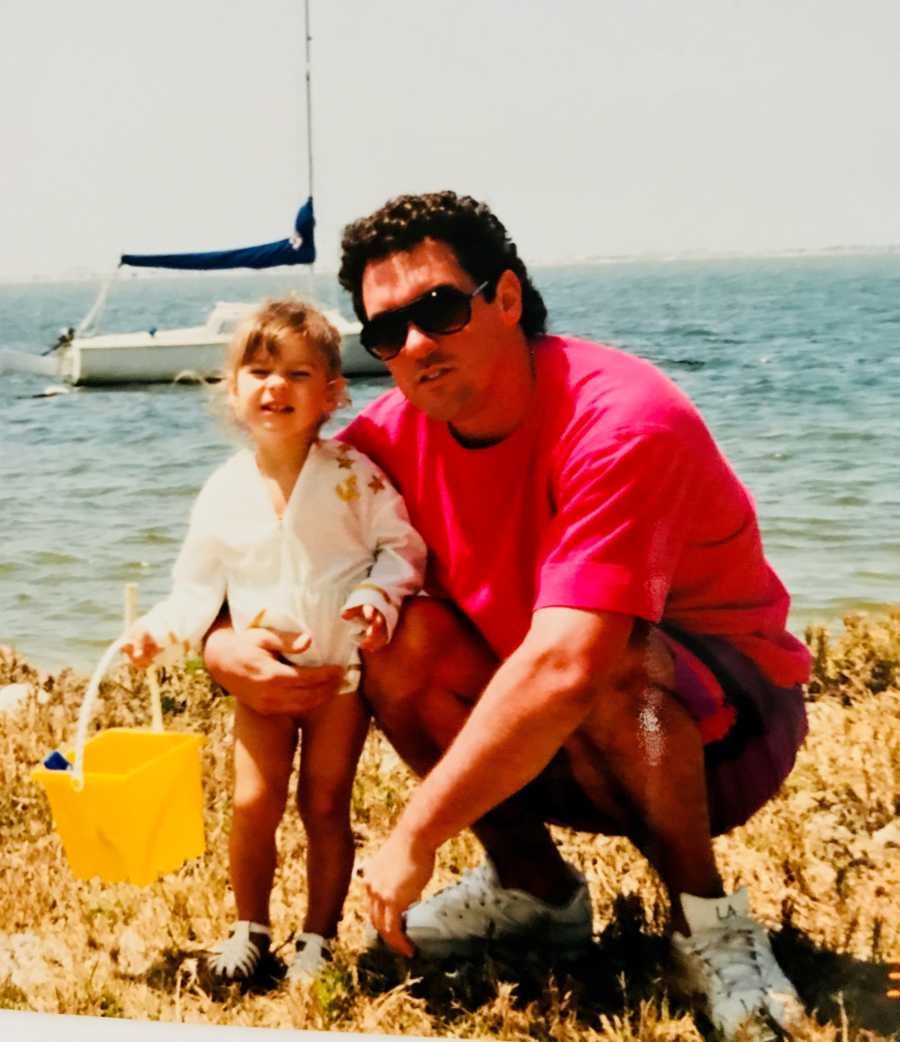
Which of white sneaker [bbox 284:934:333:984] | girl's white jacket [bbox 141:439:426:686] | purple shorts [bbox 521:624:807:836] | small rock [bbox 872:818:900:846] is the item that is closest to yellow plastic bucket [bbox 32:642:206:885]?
girl's white jacket [bbox 141:439:426:686]

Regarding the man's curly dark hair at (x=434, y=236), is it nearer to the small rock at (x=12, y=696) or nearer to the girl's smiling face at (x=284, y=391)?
the girl's smiling face at (x=284, y=391)

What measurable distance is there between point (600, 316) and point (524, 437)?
35 centimetres

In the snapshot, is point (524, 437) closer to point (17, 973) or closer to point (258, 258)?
point (258, 258)

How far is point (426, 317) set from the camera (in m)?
2.12

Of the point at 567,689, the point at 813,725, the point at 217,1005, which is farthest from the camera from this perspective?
the point at 813,725

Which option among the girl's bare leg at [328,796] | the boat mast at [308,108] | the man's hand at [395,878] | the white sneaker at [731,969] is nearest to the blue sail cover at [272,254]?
the boat mast at [308,108]

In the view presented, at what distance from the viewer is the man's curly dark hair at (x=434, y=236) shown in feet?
7.05

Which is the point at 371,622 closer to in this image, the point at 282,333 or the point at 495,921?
the point at 282,333

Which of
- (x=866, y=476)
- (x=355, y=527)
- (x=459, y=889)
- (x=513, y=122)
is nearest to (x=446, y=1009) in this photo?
(x=459, y=889)

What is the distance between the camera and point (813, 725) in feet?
9.39

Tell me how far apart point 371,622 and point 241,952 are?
0.67 m

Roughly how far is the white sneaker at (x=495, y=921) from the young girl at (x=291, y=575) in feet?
0.57

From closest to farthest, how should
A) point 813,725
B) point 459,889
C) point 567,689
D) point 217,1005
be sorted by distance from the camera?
point 567,689, point 217,1005, point 459,889, point 813,725

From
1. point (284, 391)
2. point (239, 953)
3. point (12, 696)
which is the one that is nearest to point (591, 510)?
point (284, 391)
